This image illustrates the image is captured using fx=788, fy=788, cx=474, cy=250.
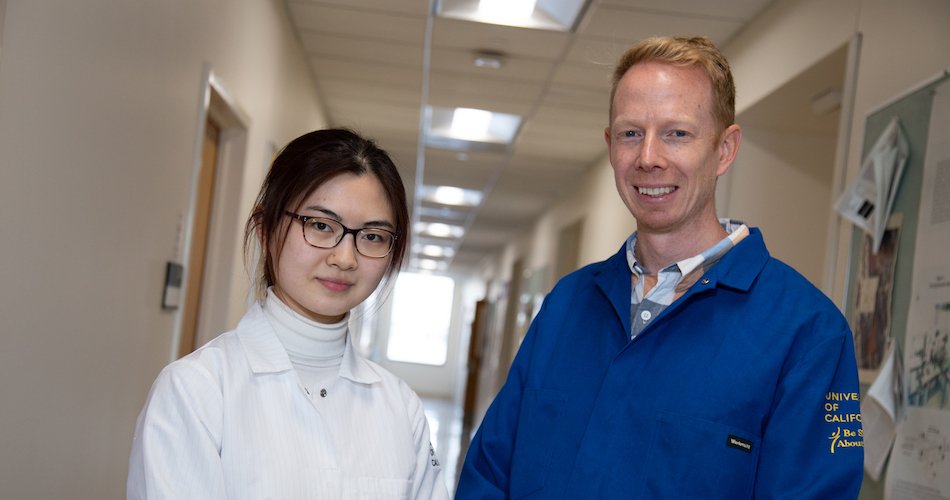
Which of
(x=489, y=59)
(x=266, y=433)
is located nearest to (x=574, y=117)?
(x=489, y=59)

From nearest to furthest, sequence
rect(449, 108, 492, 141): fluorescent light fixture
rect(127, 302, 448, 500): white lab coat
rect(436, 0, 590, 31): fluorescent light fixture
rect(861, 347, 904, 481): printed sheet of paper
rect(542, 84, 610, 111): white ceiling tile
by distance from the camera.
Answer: rect(127, 302, 448, 500): white lab coat
rect(861, 347, 904, 481): printed sheet of paper
rect(436, 0, 590, 31): fluorescent light fixture
rect(542, 84, 610, 111): white ceiling tile
rect(449, 108, 492, 141): fluorescent light fixture

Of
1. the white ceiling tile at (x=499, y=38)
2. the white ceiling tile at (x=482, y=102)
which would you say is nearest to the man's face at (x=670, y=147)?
the white ceiling tile at (x=499, y=38)

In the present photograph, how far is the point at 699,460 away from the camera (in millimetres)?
1338

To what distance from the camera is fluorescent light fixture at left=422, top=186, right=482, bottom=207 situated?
9281mm

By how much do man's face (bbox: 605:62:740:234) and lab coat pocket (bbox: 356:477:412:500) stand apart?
67 centimetres

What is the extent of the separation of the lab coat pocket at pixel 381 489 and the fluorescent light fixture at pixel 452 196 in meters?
7.87

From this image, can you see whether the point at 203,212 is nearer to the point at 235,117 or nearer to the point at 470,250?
the point at 235,117

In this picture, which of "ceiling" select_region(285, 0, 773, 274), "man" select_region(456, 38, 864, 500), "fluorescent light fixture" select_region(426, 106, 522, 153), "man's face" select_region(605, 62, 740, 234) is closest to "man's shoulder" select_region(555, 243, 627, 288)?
"man" select_region(456, 38, 864, 500)

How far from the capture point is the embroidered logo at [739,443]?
132 centimetres

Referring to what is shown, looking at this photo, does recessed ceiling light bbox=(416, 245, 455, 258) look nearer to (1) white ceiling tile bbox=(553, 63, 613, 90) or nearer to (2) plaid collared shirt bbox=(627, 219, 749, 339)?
(1) white ceiling tile bbox=(553, 63, 613, 90)

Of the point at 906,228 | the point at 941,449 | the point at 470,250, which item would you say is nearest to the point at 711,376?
the point at 941,449

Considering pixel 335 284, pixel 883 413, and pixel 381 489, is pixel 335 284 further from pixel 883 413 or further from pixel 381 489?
pixel 883 413

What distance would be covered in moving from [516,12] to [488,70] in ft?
2.87

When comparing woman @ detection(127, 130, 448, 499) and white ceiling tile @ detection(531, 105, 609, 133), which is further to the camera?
white ceiling tile @ detection(531, 105, 609, 133)
